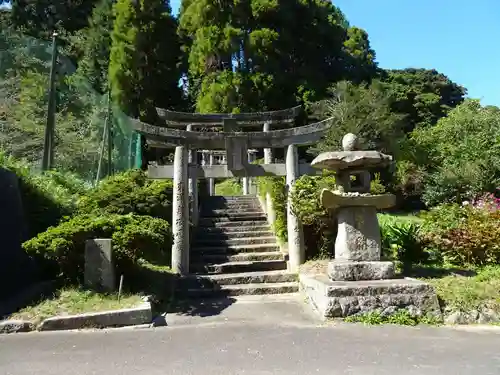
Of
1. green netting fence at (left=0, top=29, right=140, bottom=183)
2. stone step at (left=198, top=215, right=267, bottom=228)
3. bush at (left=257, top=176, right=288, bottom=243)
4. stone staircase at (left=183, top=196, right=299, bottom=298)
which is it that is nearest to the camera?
stone staircase at (left=183, top=196, right=299, bottom=298)

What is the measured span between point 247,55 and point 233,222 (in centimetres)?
1317

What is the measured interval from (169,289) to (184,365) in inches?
149

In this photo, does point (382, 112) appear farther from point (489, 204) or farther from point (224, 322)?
point (224, 322)

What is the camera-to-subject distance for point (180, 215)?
30.6ft

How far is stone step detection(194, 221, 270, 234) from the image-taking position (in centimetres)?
1159

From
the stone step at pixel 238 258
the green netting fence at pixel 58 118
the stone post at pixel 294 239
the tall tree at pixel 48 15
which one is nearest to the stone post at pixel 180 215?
the stone step at pixel 238 258

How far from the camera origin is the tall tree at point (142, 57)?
22344mm

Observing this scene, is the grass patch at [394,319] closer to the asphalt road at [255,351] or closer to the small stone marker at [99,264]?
the asphalt road at [255,351]

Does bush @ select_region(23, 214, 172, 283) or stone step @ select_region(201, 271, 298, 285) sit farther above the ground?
bush @ select_region(23, 214, 172, 283)

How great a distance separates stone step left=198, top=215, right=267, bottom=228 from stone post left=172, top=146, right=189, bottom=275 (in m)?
2.85

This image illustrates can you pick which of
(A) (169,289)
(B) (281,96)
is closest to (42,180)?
(A) (169,289)

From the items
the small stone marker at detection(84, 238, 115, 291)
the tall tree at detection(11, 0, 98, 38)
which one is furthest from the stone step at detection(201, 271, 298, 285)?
the tall tree at detection(11, 0, 98, 38)

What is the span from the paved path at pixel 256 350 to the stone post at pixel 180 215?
110 inches

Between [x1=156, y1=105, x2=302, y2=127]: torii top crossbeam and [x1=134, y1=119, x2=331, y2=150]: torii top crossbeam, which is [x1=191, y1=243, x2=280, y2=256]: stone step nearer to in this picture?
[x1=134, y1=119, x2=331, y2=150]: torii top crossbeam
